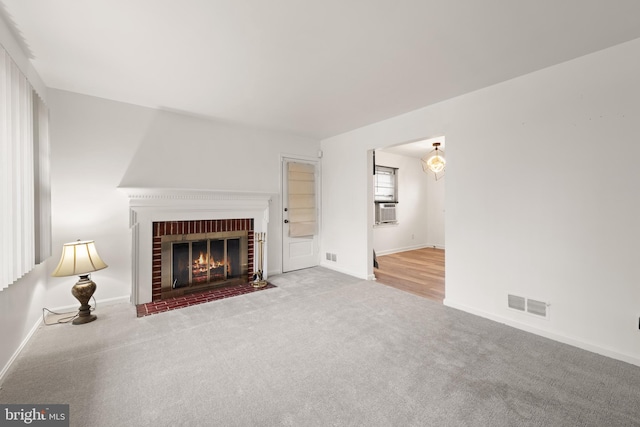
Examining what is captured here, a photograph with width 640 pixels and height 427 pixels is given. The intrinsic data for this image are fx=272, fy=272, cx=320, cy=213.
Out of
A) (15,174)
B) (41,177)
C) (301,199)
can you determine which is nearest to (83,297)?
(41,177)

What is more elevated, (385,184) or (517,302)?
(385,184)

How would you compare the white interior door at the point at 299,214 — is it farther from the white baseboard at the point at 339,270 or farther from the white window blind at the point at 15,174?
the white window blind at the point at 15,174

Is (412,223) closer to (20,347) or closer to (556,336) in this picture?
(556,336)

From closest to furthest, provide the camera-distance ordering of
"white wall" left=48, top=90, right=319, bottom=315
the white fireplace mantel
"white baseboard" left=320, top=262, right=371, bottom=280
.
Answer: "white wall" left=48, top=90, right=319, bottom=315
the white fireplace mantel
"white baseboard" left=320, top=262, right=371, bottom=280

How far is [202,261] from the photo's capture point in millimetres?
3848

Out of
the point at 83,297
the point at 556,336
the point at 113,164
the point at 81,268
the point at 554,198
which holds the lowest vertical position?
the point at 556,336

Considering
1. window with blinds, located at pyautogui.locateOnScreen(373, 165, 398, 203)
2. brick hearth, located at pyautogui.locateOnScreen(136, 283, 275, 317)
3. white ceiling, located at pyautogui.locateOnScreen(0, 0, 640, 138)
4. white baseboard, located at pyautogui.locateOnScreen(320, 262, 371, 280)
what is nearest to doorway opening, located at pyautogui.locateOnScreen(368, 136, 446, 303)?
window with blinds, located at pyautogui.locateOnScreen(373, 165, 398, 203)

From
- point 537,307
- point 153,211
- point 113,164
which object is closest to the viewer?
point 537,307

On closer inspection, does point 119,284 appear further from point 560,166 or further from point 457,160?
point 560,166

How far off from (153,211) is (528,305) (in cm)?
425

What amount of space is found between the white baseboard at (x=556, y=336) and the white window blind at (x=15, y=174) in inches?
158

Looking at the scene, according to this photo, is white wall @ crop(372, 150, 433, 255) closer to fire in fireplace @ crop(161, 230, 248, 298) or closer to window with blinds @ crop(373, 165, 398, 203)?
window with blinds @ crop(373, 165, 398, 203)

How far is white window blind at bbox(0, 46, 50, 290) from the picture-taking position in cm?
182

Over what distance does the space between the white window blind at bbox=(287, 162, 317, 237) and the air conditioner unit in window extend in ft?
7.13
